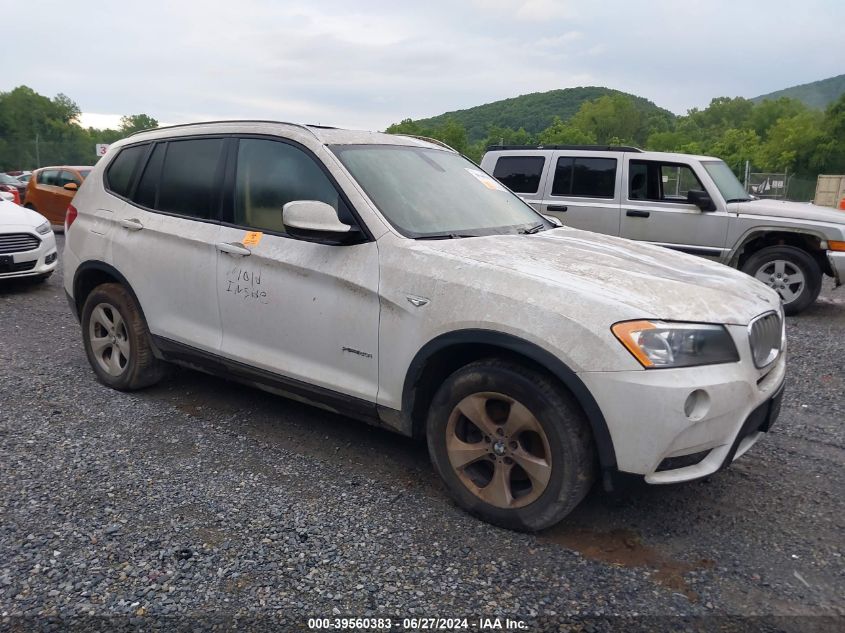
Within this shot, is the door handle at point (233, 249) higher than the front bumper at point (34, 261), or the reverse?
the door handle at point (233, 249)

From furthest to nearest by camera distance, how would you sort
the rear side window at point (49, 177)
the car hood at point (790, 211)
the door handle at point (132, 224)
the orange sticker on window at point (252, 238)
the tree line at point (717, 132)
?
the tree line at point (717, 132), the rear side window at point (49, 177), the car hood at point (790, 211), the door handle at point (132, 224), the orange sticker on window at point (252, 238)

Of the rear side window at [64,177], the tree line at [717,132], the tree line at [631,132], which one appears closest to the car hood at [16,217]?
the rear side window at [64,177]

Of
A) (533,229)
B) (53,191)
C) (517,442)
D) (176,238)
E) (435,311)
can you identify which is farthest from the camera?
(53,191)

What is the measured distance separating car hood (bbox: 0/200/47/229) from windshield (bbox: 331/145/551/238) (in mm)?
6540

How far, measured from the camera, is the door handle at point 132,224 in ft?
14.5

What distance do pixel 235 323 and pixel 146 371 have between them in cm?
116

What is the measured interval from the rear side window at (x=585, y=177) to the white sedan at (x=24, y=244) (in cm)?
659

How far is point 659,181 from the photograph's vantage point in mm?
8453

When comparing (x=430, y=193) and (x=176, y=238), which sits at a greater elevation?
(x=430, y=193)

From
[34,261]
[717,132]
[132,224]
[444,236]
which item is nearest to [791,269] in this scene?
[444,236]

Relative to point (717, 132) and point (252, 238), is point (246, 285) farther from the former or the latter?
point (717, 132)

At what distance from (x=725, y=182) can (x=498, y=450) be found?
6.80 meters

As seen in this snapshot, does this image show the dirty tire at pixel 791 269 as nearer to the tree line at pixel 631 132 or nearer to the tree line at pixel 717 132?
the tree line at pixel 631 132

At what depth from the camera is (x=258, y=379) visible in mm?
3869
